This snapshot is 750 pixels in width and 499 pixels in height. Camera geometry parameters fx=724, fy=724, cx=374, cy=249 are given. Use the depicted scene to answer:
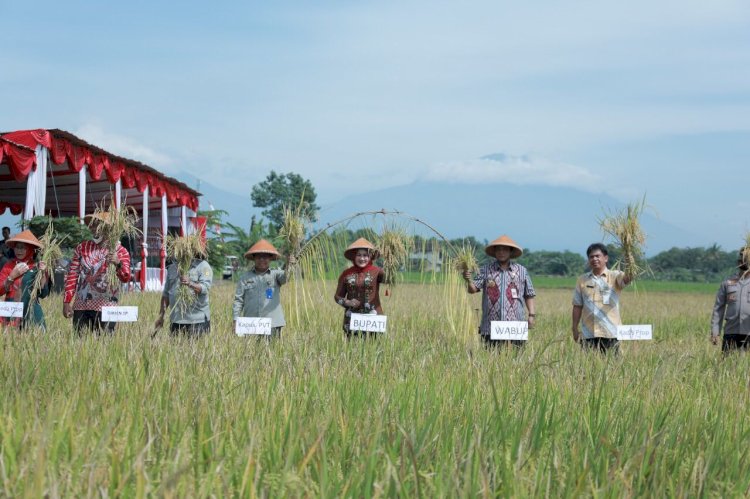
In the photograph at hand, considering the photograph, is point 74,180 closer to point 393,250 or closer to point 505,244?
point 393,250

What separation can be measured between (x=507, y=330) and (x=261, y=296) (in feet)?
6.71

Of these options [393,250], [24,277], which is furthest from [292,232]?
[24,277]

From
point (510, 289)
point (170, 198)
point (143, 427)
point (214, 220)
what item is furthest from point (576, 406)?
point (214, 220)

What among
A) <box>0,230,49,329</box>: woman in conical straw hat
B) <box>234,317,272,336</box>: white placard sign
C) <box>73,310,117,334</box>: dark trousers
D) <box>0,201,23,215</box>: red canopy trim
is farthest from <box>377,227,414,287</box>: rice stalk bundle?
<box>0,201,23,215</box>: red canopy trim

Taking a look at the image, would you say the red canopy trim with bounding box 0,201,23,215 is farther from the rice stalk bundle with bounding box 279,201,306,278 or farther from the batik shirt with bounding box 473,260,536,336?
the batik shirt with bounding box 473,260,536,336

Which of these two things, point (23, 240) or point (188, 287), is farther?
point (188, 287)

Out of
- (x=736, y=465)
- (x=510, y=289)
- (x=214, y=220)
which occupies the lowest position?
(x=736, y=465)

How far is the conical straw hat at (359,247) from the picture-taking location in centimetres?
615

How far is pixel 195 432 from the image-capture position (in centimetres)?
250

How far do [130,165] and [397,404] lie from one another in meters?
14.1

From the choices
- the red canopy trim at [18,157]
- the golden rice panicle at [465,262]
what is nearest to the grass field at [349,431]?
the golden rice panicle at [465,262]

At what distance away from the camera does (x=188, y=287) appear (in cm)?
582

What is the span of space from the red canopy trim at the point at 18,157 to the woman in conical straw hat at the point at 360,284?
7.17 meters

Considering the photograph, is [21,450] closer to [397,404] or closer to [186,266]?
[397,404]
